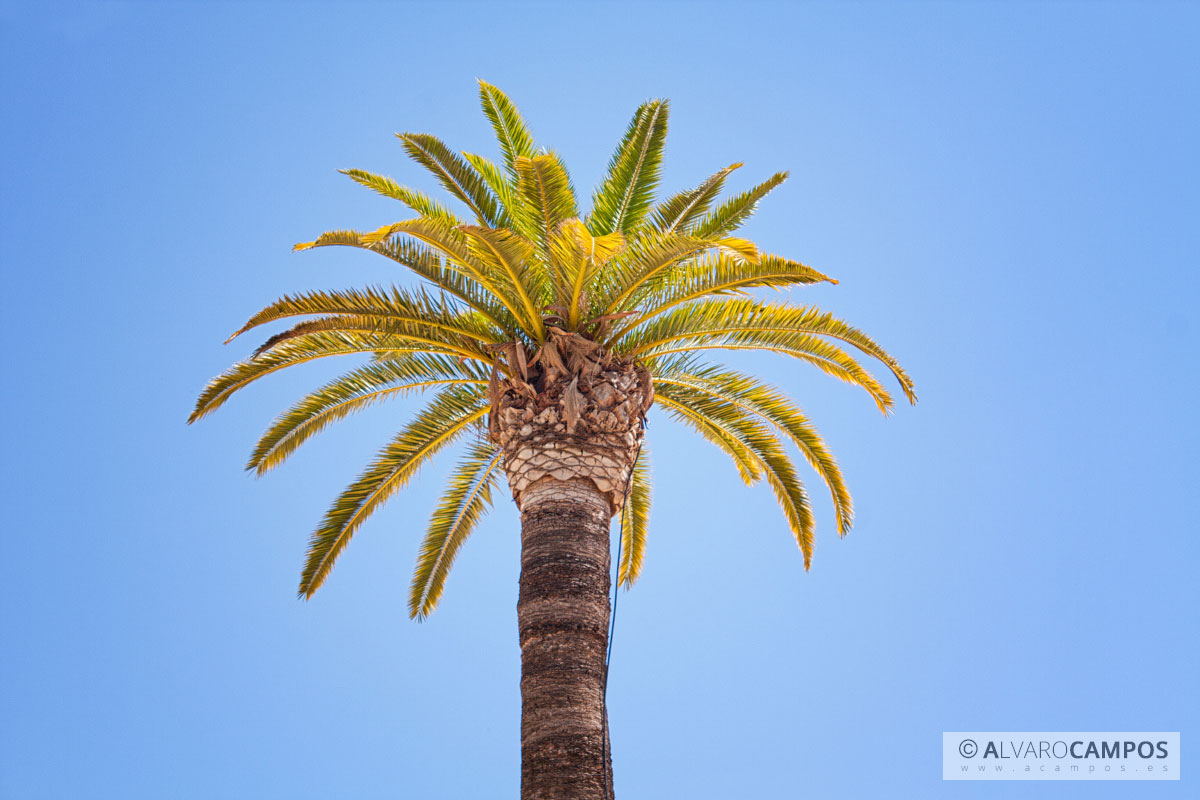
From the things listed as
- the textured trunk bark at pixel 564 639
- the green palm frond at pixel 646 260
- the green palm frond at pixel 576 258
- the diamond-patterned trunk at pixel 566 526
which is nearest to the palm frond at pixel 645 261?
the green palm frond at pixel 646 260

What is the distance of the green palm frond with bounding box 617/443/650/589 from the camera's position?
1530cm

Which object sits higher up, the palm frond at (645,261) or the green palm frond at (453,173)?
the green palm frond at (453,173)

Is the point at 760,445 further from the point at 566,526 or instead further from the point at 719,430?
the point at 566,526

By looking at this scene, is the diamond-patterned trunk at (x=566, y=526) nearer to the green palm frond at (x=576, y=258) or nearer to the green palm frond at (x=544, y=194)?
the green palm frond at (x=576, y=258)

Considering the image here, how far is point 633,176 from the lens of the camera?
13258 mm

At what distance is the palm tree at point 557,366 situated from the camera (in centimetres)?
1038

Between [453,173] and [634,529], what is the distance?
5.36 meters

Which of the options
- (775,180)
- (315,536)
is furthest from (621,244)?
(315,536)

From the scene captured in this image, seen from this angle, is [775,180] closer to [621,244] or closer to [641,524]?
[621,244]

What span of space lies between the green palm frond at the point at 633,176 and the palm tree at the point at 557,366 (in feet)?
0.06

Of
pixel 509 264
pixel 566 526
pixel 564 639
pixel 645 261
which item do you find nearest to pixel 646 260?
pixel 645 261

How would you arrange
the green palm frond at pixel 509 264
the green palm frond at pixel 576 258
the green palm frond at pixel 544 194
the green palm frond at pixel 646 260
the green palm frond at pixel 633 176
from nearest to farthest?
the green palm frond at pixel 576 258 → the green palm frond at pixel 509 264 → the green palm frond at pixel 646 260 → the green palm frond at pixel 544 194 → the green palm frond at pixel 633 176

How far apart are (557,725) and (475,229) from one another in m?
4.29

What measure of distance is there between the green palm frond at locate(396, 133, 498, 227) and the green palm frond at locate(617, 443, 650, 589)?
163 inches
